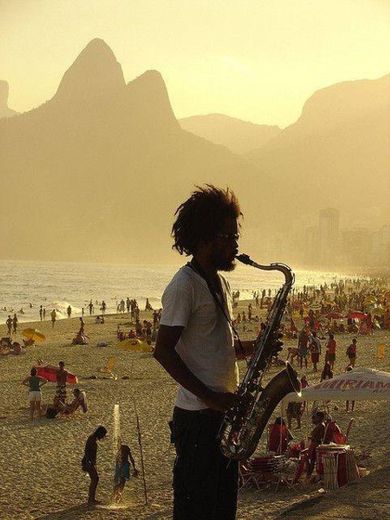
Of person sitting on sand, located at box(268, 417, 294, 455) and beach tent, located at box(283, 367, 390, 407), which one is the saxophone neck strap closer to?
beach tent, located at box(283, 367, 390, 407)

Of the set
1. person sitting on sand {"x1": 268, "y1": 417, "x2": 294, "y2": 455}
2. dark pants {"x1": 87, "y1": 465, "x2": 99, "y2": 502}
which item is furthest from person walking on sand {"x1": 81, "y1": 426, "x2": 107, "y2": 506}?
person sitting on sand {"x1": 268, "y1": 417, "x2": 294, "y2": 455}

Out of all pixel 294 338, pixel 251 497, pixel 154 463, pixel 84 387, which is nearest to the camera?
pixel 251 497

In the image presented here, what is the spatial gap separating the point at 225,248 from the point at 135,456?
1132 centimetres

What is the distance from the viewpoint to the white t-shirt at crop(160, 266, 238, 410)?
11.6 feet

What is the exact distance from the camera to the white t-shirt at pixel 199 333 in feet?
11.6

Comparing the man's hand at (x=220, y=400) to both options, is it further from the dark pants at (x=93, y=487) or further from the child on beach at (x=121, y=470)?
the dark pants at (x=93, y=487)

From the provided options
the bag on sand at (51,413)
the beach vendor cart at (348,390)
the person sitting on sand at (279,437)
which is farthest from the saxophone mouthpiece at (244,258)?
the bag on sand at (51,413)

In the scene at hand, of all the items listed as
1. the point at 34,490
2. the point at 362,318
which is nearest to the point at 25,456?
the point at 34,490

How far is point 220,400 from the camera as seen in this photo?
141 inches

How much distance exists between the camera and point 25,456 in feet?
47.9

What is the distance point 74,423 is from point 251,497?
308 inches

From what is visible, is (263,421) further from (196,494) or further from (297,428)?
(297,428)

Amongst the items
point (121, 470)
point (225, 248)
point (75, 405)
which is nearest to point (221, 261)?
point (225, 248)

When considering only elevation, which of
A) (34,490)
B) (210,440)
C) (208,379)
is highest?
(208,379)
